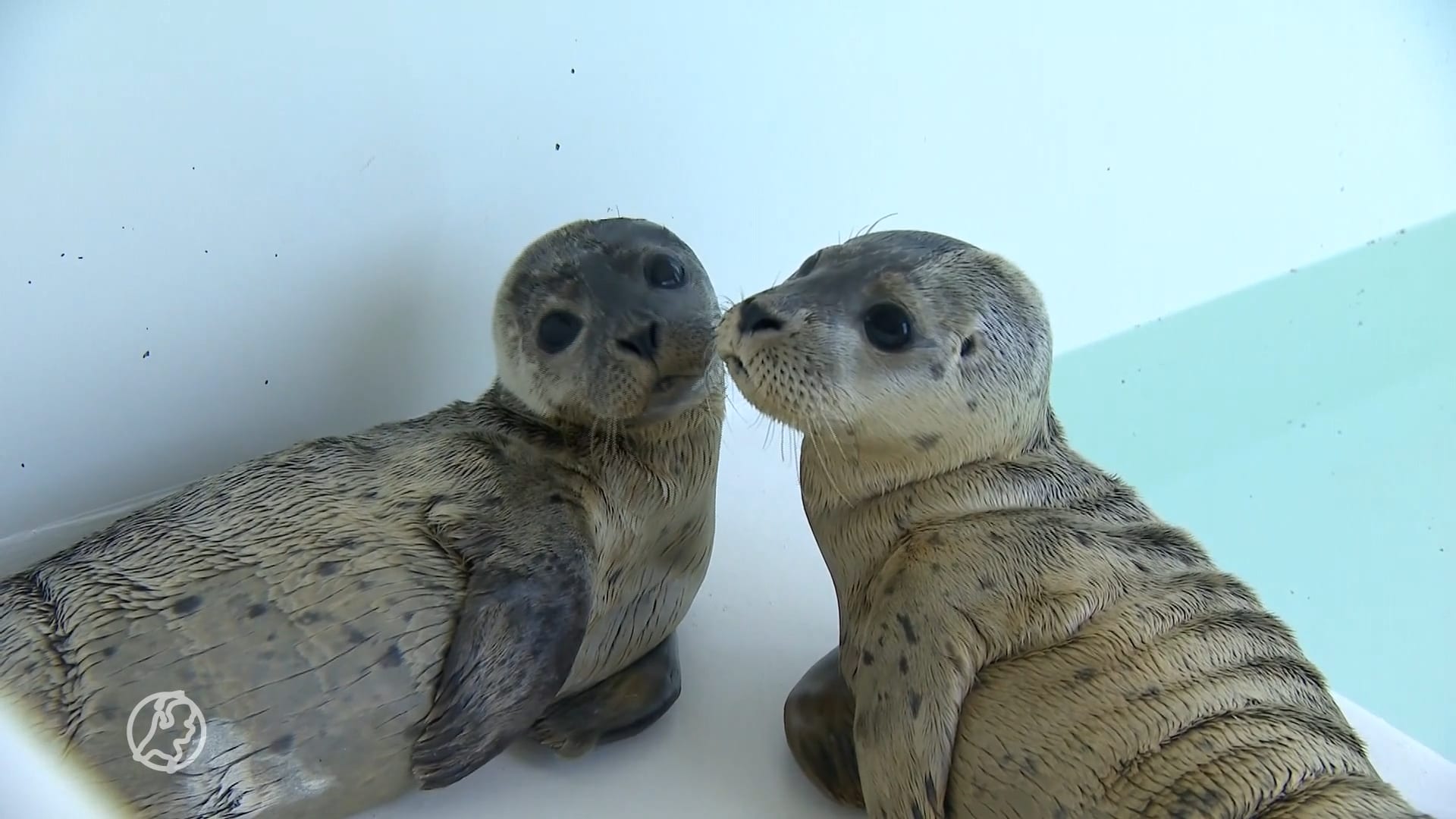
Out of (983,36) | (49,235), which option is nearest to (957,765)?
(49,235)

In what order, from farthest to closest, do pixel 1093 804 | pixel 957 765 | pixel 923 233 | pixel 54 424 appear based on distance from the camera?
pixel 54 424 → pixel 923 233 → pixel 957 765 → pixel 1093 804

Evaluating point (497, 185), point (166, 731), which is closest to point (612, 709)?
point (166, 731)

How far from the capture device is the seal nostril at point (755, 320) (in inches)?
55.5

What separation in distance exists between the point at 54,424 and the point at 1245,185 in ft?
8.82

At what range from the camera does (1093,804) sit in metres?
1.23

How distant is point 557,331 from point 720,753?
667 mm

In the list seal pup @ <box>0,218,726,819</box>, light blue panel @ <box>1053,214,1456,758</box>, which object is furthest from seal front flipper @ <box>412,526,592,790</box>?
light blue panel @ <box>1053,214,1456,758</box>

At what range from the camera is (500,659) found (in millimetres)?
1435

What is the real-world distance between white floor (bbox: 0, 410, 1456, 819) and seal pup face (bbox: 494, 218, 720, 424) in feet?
1.60

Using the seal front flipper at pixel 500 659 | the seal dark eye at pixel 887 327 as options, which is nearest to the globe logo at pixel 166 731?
the seal front flipper at pixel 500 659

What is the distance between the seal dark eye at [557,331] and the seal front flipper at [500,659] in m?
0.30

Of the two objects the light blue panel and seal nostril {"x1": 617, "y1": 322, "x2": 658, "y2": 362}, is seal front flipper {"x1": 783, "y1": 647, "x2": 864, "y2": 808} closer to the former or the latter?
seal nostril {"x1": 617, "y1": 322, "x2": 658, "y2": 362}

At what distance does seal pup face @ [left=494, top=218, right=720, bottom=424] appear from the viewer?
1582 mm

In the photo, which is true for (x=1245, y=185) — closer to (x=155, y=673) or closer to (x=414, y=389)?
(x=414, y=389)
